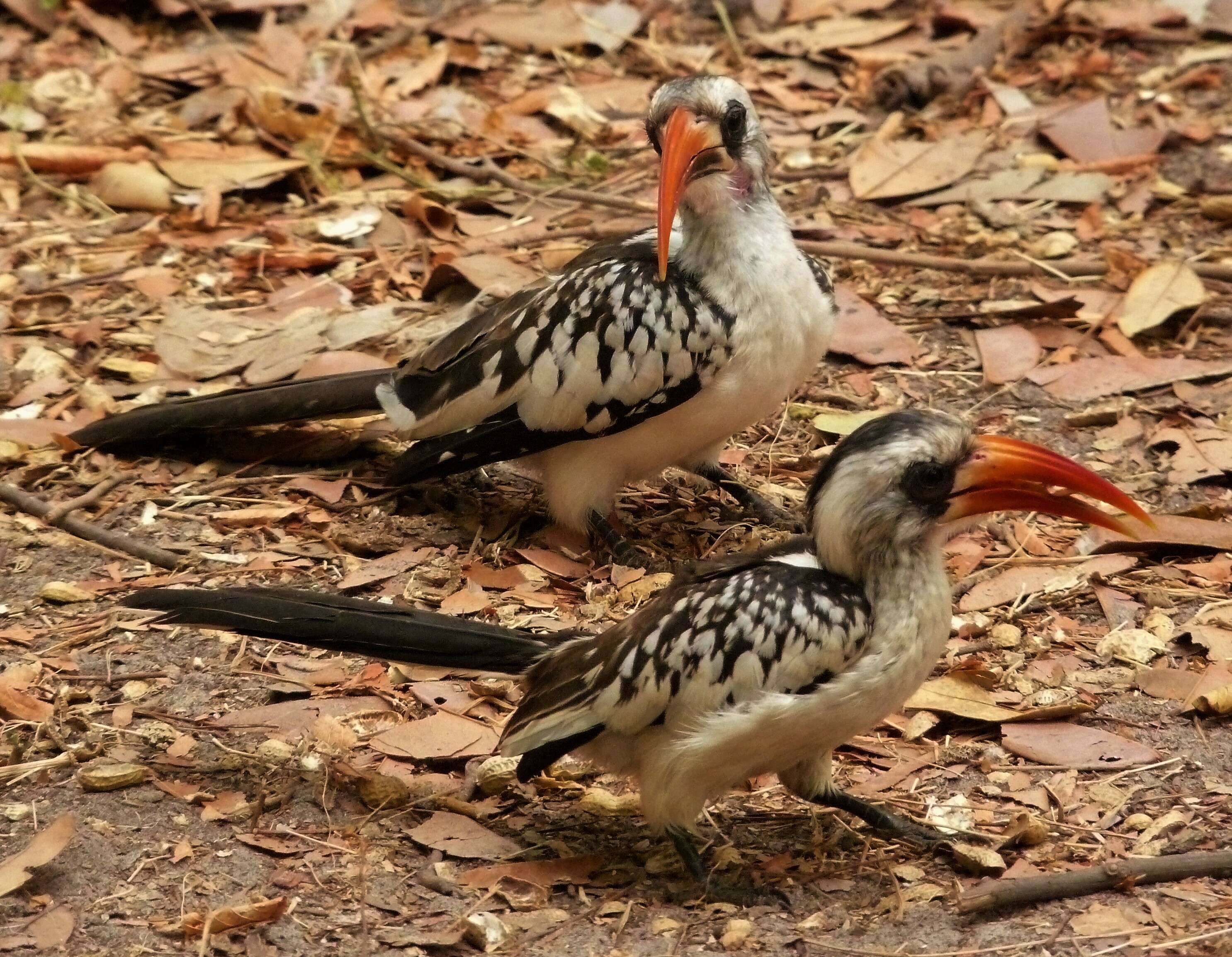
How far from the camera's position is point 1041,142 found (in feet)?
24.9

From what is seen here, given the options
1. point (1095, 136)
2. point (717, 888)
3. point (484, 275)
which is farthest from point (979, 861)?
point (1095, 136)

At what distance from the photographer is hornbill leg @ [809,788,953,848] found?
3979 millimetres

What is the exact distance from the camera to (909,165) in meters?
7.39

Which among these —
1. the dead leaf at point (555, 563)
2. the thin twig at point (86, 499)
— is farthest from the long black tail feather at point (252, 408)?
the dead leaf at point (555, 563)

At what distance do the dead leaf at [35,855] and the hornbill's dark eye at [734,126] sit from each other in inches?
109

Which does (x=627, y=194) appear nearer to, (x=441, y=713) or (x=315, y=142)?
(x=315, y=142)

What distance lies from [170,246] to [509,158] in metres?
1.65

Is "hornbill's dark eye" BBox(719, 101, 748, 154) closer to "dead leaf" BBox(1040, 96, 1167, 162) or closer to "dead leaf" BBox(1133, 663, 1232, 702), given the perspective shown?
"dead leaf" BBox(1133, 663, 1232, 702)

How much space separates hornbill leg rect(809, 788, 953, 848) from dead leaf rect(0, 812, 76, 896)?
1.82 metres

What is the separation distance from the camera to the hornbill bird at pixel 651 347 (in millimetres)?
5000

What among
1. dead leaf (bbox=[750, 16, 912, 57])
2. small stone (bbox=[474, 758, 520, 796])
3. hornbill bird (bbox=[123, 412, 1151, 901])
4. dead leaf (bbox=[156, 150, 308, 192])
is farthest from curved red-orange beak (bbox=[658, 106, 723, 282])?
dead leaf (bbox=[750, 16, 912, 57])

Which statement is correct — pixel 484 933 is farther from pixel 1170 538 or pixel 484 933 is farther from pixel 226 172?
pixel 226 172

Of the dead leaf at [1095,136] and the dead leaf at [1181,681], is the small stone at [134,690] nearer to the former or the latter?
the dead leaf at [1181,681]

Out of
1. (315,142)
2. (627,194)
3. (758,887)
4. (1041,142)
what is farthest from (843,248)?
(758,887)
